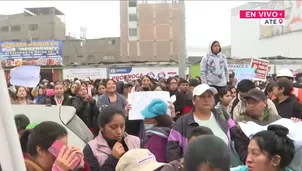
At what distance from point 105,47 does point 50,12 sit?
9946 mm

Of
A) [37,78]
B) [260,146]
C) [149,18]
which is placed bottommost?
[260,146]

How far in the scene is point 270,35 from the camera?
4872 cm

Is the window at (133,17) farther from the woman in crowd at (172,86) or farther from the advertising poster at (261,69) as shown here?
the woman in crowd at (172,86)

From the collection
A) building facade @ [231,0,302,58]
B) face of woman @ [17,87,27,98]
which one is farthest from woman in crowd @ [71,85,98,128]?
building facade @ [231,0,302,58]

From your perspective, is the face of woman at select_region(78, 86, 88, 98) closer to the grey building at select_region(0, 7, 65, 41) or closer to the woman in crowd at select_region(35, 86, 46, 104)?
the woman in crowd at select_region(35, 86, 46, 104)

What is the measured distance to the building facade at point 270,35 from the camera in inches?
1686

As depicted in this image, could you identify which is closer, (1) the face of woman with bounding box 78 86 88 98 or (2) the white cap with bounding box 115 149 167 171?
(2) the white cap with bounding box 115 149 167 171

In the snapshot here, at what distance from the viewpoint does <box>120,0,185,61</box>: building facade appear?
62.4 meters

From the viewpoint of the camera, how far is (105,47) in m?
62.4

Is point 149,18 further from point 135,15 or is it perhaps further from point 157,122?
point 157,122

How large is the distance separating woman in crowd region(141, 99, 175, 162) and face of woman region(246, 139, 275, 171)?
1.30 meters

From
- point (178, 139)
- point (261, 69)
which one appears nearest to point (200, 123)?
point (178, 139)

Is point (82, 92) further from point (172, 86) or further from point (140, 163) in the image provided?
point (140, 163)

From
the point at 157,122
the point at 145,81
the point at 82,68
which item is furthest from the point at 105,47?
the point at 157,122
